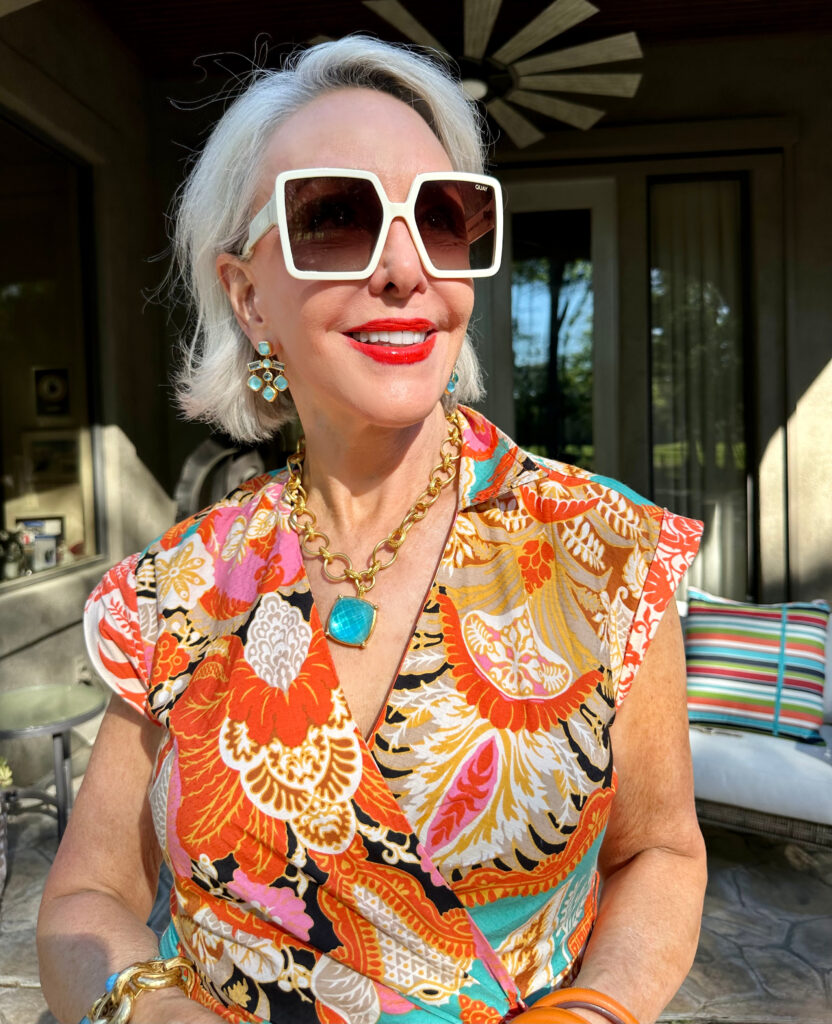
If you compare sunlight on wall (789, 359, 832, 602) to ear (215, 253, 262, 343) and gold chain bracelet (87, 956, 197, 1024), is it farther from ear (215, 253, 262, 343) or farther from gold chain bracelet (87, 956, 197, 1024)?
gold chain bracelet (87, 956, 197, 1024)

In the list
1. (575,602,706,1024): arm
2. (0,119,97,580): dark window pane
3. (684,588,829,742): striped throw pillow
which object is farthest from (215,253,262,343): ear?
(0,119,97,580): dark window pane

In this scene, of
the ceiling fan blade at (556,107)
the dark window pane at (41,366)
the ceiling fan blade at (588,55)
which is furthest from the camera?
the dark window pane at (41,366)

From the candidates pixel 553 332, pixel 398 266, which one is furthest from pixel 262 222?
pixel 553 332

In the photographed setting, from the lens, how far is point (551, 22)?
3768mm

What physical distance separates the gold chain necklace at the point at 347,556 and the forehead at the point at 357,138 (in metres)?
0.36

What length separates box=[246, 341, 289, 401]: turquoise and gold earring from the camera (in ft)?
4.17

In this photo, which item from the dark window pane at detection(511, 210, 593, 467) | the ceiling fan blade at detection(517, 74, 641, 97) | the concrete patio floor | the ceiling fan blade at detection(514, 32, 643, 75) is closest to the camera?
the concrete patio floor

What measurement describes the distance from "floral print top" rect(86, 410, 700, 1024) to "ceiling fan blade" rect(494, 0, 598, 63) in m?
3.38

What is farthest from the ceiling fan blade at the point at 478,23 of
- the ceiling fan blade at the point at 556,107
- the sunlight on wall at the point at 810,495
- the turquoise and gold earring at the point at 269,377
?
the sunlight on wall at the point at 810,495

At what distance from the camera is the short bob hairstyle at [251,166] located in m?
1.16

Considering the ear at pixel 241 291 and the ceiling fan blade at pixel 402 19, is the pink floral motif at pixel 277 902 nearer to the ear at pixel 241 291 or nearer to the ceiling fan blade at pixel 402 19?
the ear at pixel 241 291

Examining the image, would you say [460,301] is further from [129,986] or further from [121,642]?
[129,986]

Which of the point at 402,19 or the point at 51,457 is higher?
the point at 402,19

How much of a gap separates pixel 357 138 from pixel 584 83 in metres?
3.72
